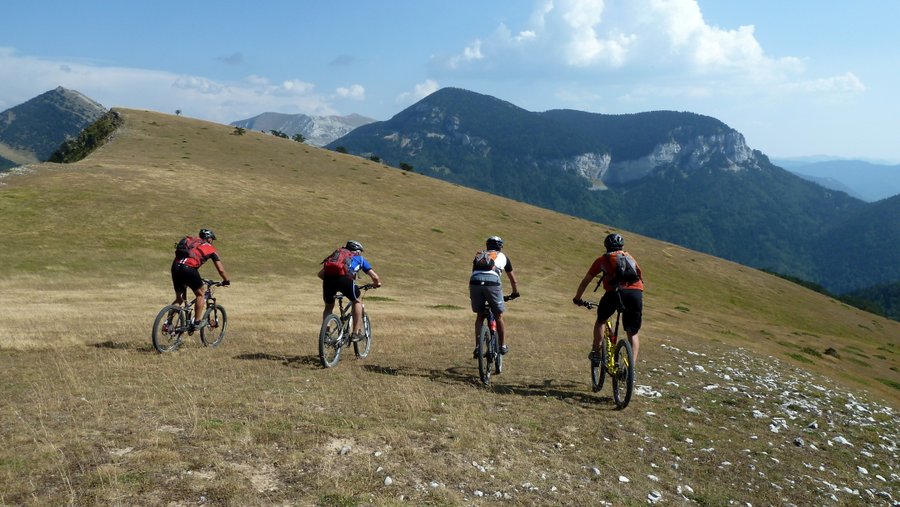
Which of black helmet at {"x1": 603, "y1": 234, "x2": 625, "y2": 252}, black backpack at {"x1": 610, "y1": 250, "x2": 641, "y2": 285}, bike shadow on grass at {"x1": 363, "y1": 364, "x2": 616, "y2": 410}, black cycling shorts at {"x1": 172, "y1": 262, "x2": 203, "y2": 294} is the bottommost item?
bike shadow on grass at {"x1": 363, "y1": 364, "x2": 616, "y2": 410}

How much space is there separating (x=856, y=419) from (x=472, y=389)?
1030 centimetres

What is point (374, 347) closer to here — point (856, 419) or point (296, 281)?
point (856, 419)

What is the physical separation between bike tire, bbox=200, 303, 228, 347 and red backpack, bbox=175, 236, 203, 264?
1894 mm

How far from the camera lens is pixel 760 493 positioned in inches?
334

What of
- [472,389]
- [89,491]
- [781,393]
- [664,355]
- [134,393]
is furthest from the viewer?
[664,355]

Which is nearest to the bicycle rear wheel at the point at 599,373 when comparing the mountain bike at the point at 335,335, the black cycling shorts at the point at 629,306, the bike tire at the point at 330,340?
the black cycling shorts at the point at 629,306

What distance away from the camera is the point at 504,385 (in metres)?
13.4

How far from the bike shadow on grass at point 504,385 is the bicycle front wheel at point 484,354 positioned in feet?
0.86

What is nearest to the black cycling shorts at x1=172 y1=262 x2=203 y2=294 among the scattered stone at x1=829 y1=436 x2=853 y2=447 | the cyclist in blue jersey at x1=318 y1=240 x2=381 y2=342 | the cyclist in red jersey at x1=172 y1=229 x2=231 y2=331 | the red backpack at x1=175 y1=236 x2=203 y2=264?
the cyclist in red jersey at x1=172 y1=229 x2=231 y2=331

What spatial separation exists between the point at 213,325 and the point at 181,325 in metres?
1.25

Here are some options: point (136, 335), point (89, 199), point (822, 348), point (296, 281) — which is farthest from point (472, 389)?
point (89, 199)

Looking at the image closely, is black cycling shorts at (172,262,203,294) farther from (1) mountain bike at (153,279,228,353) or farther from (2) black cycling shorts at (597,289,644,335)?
(2) black cycling shorts at (597,289,644,335)

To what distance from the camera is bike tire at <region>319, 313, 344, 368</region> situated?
13.8 meters

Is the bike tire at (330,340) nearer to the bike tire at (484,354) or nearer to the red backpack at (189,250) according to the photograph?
the bike tire at (484,354)
